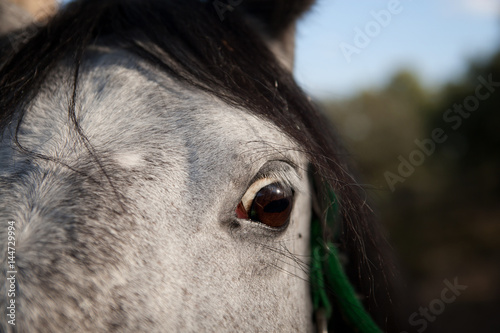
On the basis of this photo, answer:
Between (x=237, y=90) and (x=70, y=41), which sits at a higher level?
(x=237, y=90)

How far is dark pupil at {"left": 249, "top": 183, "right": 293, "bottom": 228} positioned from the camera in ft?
4.75

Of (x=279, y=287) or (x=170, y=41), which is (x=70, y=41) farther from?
(x=279, y=287)

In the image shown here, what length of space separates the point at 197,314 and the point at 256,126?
2.32ft

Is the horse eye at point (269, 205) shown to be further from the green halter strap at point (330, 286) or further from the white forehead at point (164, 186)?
the green halter strap at point (330, 286)

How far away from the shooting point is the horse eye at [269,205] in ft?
4.68

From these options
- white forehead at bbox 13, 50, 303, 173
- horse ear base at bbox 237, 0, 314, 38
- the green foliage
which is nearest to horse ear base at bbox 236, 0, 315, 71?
horse ear base at bbox 237, 0, 314, 38

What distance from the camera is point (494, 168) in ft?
52.2

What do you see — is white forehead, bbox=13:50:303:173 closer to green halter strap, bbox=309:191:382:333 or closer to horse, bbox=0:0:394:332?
horse, bbox=0:0:394:332

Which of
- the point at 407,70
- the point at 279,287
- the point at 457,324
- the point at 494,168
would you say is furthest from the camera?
the point at 407,70

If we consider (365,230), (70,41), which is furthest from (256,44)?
(365,230)

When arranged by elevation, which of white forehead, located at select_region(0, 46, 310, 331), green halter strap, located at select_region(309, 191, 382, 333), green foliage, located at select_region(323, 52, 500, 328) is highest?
white forehead, located at select_region(0, 46, 310, 331)

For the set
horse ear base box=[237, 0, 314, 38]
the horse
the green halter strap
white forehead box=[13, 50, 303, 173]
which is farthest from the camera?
horse ear base box=[237, 0, 314, 38]

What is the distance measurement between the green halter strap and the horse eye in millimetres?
355

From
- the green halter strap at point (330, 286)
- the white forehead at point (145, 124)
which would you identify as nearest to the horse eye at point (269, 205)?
the white forehead at point (145, 124)
